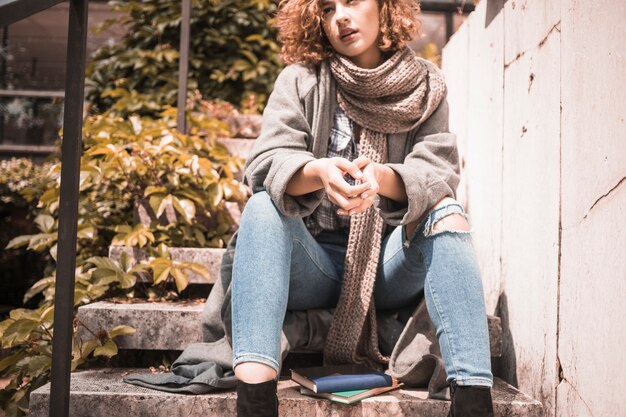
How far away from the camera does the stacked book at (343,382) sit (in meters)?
1.32

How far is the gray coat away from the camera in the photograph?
1328mm

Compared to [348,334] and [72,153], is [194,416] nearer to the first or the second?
[348,334]

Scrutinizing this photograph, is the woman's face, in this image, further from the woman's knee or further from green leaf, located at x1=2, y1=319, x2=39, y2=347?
green leaf, located at x1=2, y1=319, x2=39, y2=347

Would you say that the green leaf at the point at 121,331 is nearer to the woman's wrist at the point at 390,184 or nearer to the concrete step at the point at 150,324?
the concrete step at the point at 150,324

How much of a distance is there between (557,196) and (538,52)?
37 centimetres

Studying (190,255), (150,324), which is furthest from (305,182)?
(190,255)

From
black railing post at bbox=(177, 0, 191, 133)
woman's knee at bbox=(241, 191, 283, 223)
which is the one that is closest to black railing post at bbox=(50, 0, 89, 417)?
woman's knee at bbox=(241, 191, 283, 223)

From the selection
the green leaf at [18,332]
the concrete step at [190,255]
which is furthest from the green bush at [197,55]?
the green leaf at [18,332]

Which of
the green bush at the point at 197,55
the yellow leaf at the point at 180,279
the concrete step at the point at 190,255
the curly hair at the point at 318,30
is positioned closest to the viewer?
the curly hair at the point at 318,30

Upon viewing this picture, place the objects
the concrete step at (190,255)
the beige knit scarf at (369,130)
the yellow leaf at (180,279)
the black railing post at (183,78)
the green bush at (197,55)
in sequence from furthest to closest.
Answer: the green bush at (197,55)
the black railing post at (183,78)
the concrete step at (190,255)
the yellow leaf at (180,279)
the beige knit scarf at (369,130)

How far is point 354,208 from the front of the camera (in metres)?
1.21

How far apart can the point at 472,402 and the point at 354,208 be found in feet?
1.41

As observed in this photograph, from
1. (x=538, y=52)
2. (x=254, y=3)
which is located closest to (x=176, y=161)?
(x=538, y=52)

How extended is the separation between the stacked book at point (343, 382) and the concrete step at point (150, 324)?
14.8 inches
